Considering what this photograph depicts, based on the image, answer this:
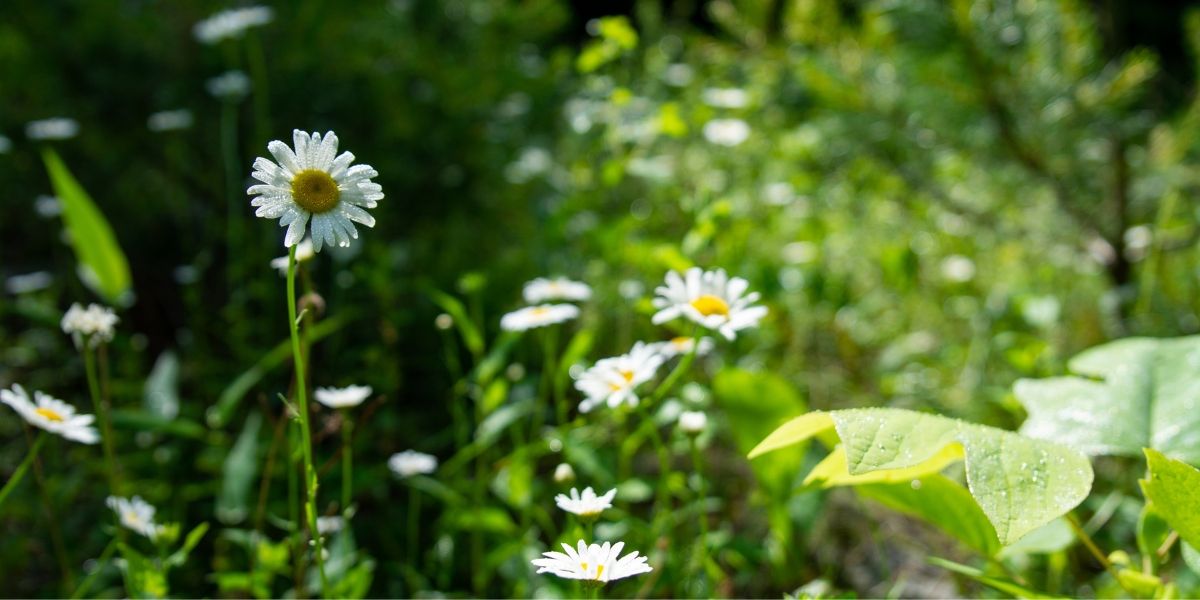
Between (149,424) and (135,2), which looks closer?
(149,424)

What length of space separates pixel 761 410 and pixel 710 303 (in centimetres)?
26

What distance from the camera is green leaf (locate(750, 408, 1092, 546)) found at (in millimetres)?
686

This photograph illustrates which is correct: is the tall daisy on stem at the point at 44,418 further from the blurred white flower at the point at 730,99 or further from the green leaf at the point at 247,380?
the blurred white flower at the point at 730,99

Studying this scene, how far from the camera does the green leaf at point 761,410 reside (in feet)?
3.78

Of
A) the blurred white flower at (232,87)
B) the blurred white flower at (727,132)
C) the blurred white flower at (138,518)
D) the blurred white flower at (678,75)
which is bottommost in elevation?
the blurred white flower at (138,518)

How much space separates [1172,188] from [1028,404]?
0.97 m

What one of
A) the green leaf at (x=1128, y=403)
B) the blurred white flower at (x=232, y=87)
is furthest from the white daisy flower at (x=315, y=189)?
the blurred white flower at (x=232, y=87)

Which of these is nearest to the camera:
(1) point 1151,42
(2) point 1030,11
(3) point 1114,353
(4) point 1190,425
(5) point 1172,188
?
(4) point 1190,425

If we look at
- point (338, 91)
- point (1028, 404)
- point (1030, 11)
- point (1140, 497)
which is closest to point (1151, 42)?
point (1030, 11)

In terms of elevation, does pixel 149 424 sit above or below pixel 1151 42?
below

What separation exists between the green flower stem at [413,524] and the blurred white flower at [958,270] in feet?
3.35

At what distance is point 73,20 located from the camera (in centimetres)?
219

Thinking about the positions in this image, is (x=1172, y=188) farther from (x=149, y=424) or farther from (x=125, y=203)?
(x=125, y=203)

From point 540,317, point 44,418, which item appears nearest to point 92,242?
point 44,418
